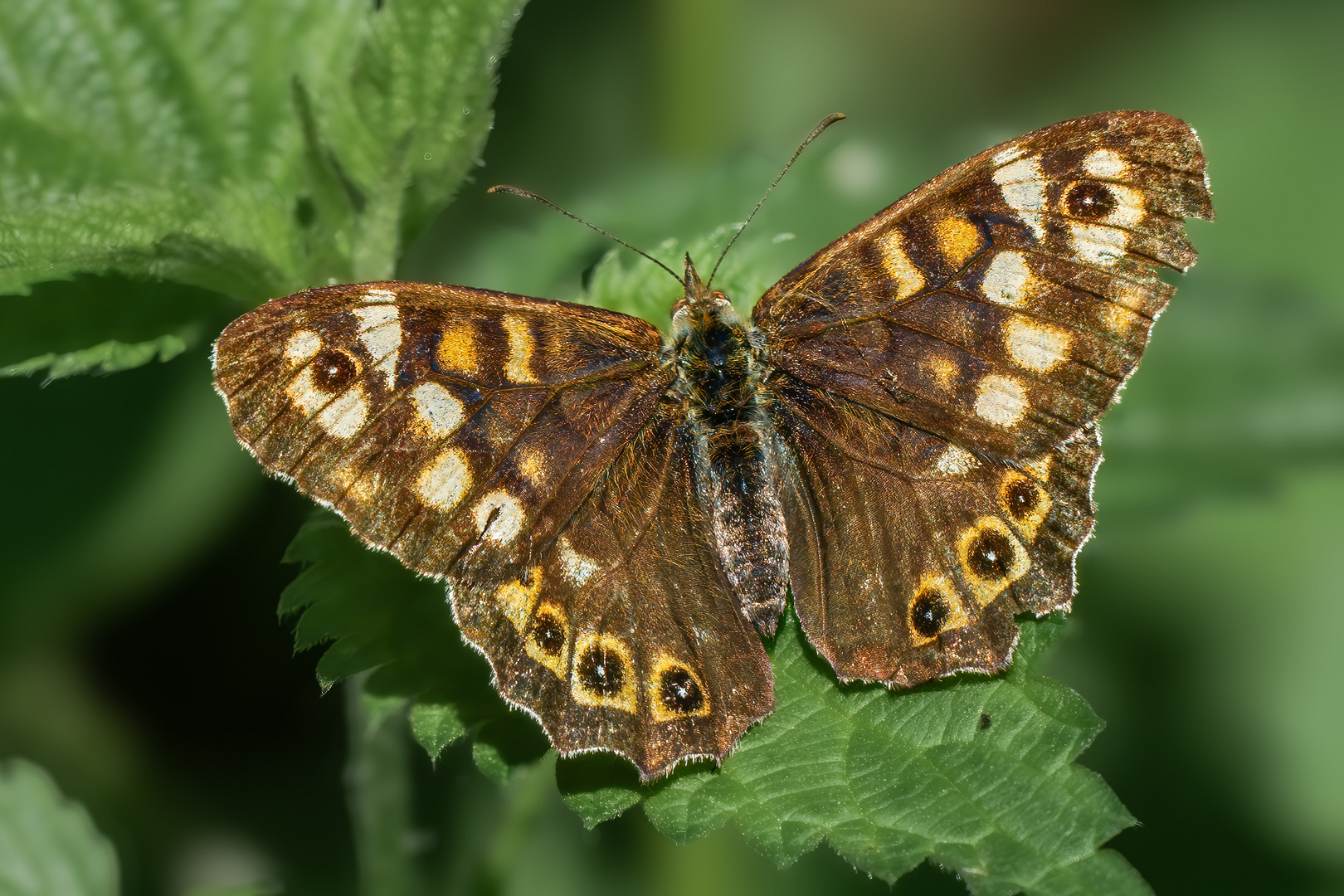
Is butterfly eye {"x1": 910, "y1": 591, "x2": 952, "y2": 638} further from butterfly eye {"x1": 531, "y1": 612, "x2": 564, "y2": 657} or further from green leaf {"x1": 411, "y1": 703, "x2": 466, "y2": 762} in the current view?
green leaf {"x1": 411, "y1": 703, "x2": 466, "y2": 762}

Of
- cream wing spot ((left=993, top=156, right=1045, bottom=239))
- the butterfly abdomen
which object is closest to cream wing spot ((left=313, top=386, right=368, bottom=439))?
the butterfly abdomen

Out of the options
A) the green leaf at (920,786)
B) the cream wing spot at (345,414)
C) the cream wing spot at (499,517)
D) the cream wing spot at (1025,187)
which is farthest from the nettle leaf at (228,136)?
the green leaf at (920,786)

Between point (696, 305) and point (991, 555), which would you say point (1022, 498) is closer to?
point (991, 555)

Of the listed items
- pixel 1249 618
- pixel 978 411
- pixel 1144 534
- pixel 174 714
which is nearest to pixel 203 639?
pixel 174 714

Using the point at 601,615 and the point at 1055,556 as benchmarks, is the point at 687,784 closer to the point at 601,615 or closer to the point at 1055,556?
the point at 601,615

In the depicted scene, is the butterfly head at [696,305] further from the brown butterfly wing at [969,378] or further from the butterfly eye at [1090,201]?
the butterfly eye at [1090,201]

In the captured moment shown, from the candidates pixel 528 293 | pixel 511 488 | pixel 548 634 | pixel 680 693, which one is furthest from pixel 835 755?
pixel 528 293
